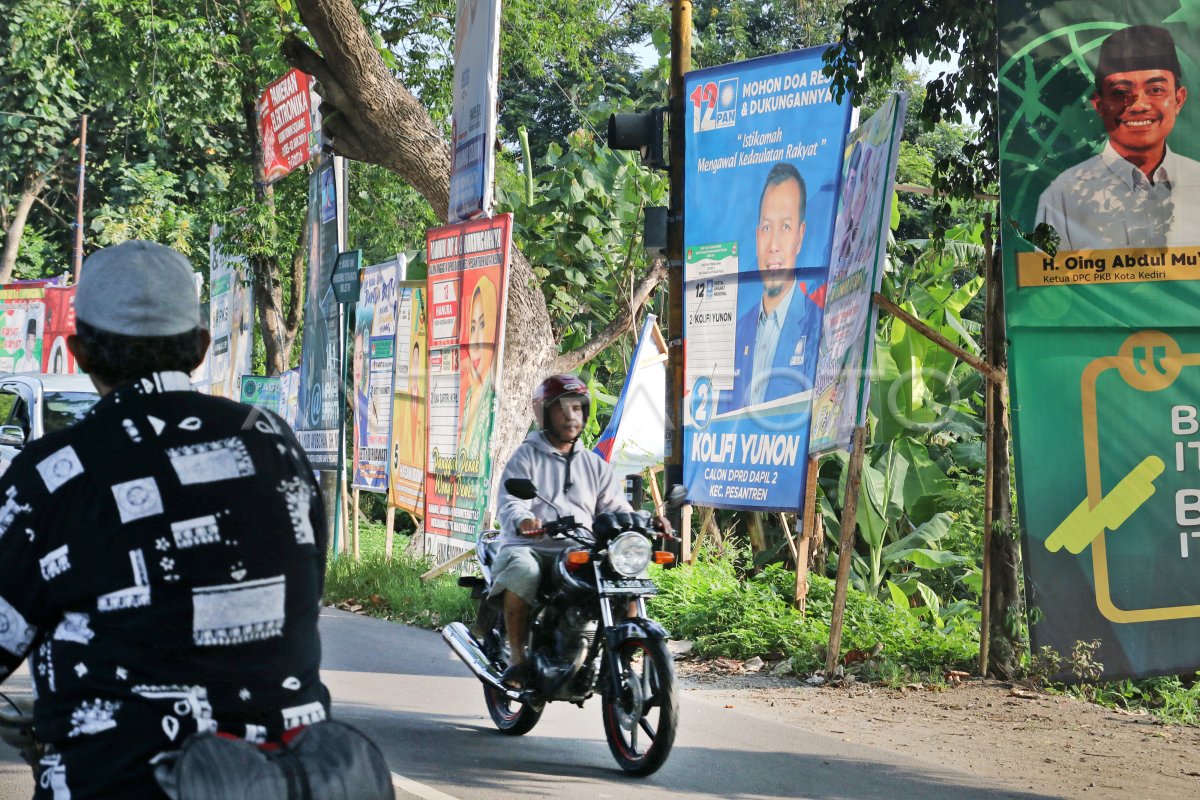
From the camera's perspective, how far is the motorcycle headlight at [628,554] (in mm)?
6672

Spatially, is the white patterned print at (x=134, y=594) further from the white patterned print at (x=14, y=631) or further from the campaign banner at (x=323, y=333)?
the campaign banner at (x=323, y=333)

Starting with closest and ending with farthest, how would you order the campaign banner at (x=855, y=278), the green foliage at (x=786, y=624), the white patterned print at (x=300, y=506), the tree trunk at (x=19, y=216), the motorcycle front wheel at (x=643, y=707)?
the white patterned print at (x=300, y=506) → the motorcycle front wheel at (x=643, y=707) → the campaign banner at (x=855, y=278) → the green foliage at (x=786, y=624) → the tree trunk at (x=19, y=216)

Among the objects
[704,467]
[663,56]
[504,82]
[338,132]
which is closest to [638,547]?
[704,467]

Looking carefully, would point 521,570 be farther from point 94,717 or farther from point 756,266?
point 756,266

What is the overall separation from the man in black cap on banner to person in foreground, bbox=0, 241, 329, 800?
21.3ft

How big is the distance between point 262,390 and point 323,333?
4.54 m

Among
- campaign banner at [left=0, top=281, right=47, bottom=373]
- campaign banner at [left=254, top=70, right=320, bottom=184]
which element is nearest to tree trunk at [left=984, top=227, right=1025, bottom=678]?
campaign banner at [left=254, top=70, right=320, bottom=184]

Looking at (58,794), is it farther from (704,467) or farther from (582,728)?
(704,467)

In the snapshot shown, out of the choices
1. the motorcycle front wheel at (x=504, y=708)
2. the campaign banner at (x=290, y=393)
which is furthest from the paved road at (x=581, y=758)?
the campaign banner at (x=290, y=393)

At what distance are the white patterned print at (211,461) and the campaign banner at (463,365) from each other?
31.9ft

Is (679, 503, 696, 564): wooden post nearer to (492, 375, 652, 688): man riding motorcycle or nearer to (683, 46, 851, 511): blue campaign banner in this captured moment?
(683, 46, 851, 511): blue campaign banner

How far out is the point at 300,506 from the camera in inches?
107

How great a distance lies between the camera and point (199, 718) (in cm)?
245

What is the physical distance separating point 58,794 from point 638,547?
14.5 feet
